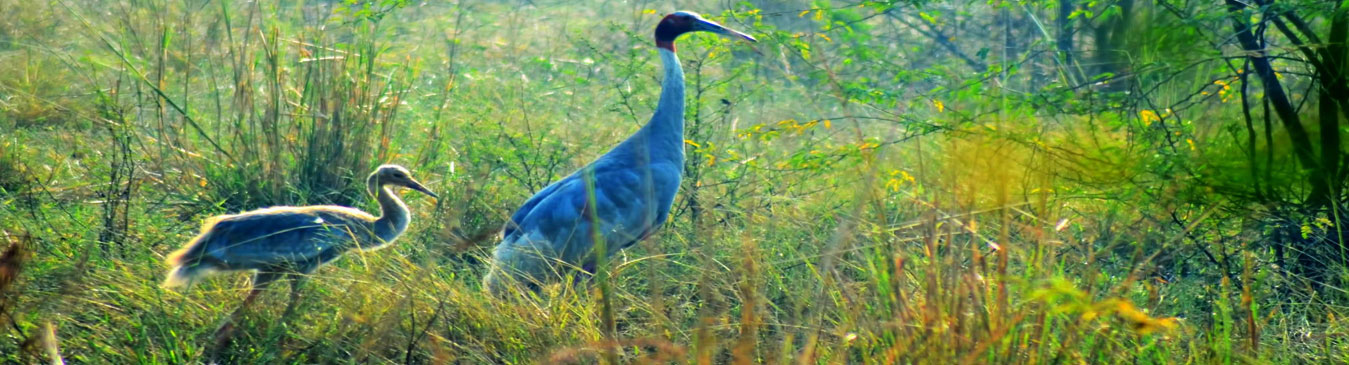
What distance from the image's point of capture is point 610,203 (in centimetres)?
495

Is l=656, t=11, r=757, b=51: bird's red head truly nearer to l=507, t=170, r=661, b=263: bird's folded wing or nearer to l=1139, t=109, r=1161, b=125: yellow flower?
l=507, t=170, r=661, b=263: bird's folded wing

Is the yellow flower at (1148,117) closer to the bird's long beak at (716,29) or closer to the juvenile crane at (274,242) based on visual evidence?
the bird's long beak at (716,29)

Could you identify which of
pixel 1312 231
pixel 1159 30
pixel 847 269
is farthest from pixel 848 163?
pixel 1312 231

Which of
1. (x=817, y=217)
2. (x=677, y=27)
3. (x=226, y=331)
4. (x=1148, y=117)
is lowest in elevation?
(x=817, y=217)

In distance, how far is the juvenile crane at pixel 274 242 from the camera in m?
4.02

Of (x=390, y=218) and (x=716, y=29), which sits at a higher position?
(x=716, y=29)

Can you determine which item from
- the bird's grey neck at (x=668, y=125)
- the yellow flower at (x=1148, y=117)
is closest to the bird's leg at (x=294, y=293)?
the bird's grey neck at (x=668, y=125)

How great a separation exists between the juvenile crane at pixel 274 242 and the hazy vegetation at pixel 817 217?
107 mm

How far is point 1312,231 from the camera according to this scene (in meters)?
4.18

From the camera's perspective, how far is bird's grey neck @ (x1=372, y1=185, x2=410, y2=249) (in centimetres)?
457

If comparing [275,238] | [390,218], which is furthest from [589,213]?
[275,238]

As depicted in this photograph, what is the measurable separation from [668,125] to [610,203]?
1.61ft

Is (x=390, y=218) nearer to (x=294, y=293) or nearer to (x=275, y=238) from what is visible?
(x=275, y=238)

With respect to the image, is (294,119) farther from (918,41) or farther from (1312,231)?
(918,41)
